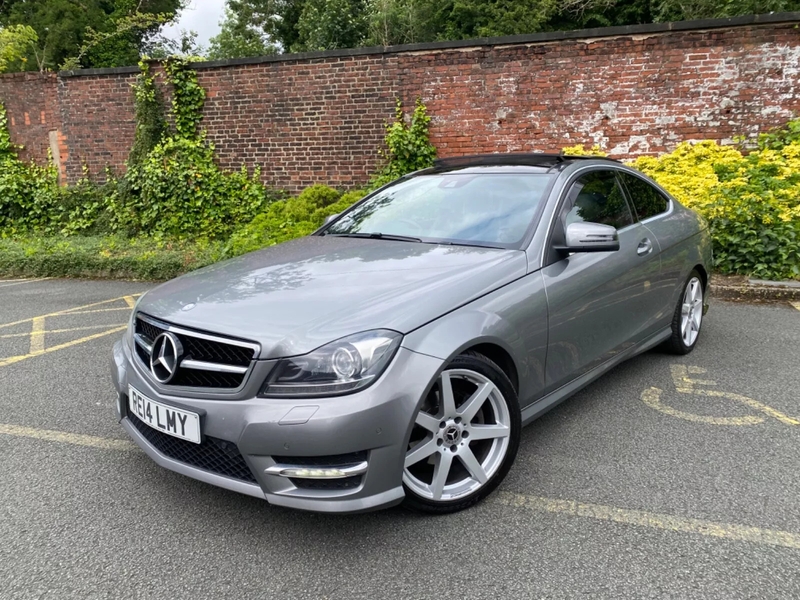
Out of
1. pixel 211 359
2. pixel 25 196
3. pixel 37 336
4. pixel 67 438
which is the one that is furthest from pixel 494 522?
pixel 25 196

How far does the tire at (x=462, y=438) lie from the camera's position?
2.45 meters

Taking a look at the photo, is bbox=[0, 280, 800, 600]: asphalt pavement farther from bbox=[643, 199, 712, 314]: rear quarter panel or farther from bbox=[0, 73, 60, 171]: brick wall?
bbox=[0, 73, 60, 171]: brick wall

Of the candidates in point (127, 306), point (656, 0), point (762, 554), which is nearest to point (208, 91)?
point (127, 306)

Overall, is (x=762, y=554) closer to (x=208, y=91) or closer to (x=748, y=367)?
(x=748, y=367)

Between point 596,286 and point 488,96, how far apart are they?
21.7ft

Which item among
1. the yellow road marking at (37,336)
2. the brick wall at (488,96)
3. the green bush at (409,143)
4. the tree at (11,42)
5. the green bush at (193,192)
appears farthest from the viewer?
the tree at (11,42)

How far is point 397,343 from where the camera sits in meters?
2.31

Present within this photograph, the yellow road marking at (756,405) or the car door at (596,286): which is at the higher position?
the car door at (596,286)

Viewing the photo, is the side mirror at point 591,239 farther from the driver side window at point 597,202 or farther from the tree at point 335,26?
the tree at point 335,26

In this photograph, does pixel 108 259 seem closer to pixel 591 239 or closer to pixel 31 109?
pixel 31 109

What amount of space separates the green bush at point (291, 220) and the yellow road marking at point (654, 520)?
5.72 meters

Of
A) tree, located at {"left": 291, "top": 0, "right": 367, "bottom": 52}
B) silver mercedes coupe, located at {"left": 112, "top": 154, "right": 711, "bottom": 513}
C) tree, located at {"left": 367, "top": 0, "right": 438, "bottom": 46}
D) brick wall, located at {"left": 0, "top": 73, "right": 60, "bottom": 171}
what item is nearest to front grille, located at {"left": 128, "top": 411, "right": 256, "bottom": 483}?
silver mercedes coupe, located at {"left": 112, "top": 154, "right": 711, "bottom": 513}

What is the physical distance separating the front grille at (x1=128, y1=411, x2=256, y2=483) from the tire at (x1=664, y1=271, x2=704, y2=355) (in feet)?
10.7

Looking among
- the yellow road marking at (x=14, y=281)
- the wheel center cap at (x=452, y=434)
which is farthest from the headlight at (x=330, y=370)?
the yellow road marking at (x=14, y=281)
